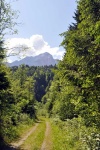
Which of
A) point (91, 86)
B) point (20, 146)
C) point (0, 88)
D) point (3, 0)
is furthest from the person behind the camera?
point (0, 88)

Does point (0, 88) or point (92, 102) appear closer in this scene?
point (92, 102)

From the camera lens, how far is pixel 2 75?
2395 cm

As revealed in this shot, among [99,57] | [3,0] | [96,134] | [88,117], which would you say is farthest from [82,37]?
[3,0]

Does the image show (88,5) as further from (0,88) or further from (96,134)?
(0,88)

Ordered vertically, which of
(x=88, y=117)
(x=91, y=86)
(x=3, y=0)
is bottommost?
(x=88, y=117)

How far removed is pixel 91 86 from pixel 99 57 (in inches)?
65.8

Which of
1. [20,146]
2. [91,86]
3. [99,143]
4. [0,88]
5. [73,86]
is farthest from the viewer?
[0,88]

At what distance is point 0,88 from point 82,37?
1128 cm

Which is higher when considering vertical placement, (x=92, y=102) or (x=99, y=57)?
(x=99, y=57)

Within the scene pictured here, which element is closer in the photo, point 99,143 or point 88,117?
point 99,143

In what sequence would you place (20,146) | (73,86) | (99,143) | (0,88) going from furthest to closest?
(0,88) → (20,146) → (73,86) → (99,143)

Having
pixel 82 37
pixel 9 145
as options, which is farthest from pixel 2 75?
pixel 82 37

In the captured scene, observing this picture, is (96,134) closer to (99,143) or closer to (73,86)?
(99,143)

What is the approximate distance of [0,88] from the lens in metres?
23.3
